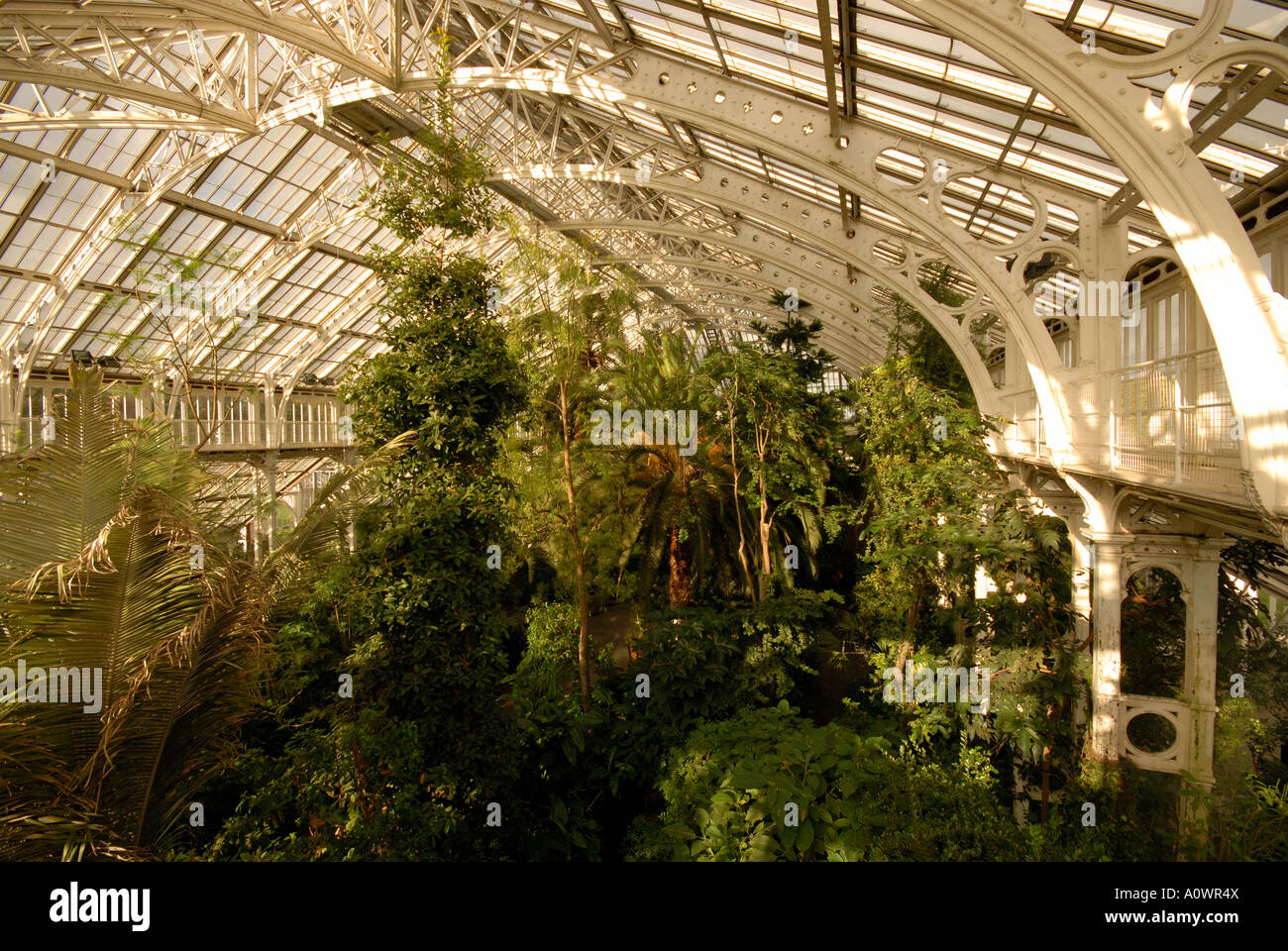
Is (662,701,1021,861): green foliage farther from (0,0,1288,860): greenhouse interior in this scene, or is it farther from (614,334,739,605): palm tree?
(614,334,739,605): palm tree

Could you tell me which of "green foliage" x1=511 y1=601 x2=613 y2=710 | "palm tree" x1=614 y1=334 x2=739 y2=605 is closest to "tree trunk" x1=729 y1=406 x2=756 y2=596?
"palm tree" x1=614 y1=334 x2=739 y2=605

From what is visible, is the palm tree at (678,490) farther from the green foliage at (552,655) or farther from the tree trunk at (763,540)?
the green foliage at (552,655)

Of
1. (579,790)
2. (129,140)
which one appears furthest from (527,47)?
(579,790)

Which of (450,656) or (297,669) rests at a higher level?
(450,656)

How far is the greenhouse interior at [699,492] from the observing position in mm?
4031

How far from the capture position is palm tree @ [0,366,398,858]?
338 centimetres

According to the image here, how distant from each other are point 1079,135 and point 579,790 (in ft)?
32.6

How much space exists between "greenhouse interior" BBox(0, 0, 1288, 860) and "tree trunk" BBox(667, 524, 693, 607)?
0.64ft

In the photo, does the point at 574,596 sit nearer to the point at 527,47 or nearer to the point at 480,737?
the point at 480,737

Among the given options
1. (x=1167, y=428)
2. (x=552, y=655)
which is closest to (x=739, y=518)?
(x=552, y=655)

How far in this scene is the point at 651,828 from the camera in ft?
27.1

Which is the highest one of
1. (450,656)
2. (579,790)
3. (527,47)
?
(527,47)

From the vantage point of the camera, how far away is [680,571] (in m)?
13.9

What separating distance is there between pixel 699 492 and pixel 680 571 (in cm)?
174
